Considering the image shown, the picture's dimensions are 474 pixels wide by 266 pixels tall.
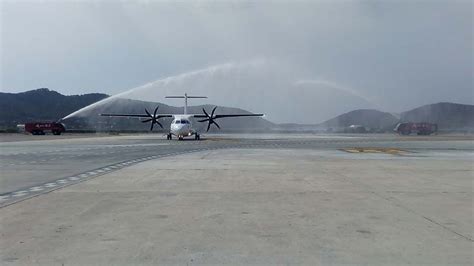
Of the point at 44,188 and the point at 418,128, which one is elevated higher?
the point at 418,128

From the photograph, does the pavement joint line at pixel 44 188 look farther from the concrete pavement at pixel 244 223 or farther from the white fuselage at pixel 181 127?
the white fuselage at pixel 181 127

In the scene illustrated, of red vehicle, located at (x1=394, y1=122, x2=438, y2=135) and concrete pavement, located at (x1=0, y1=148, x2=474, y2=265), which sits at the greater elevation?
red vehicle, located at (x1=394, y1=122, x2=438, y2=135)

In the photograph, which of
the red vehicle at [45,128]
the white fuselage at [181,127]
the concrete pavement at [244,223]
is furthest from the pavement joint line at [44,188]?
the red vehicle at [45,128]

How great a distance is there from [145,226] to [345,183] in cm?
814

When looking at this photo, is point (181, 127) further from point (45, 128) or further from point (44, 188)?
point (45, 128)

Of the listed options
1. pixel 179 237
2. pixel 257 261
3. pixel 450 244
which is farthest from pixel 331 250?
pixel 179 237

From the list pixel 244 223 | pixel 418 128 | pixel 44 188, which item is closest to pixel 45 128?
pixel 418 128

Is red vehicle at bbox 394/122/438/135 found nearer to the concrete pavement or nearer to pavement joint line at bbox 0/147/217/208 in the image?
the concrete pavement

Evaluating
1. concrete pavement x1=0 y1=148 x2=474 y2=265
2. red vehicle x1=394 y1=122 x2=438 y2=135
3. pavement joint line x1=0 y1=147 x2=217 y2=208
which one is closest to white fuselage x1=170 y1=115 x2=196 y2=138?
pavement joint line x1=0 y1=147 x2=217 y2=208

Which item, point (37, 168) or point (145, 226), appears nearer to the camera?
point (145, 226)

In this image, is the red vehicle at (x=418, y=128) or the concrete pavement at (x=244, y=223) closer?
the concrete pavement at (x=244, y=223)

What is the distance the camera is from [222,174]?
17797 millimetres

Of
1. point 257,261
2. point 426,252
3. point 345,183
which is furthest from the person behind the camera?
point 345,183

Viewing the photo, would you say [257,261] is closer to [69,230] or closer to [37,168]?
[69,230]
